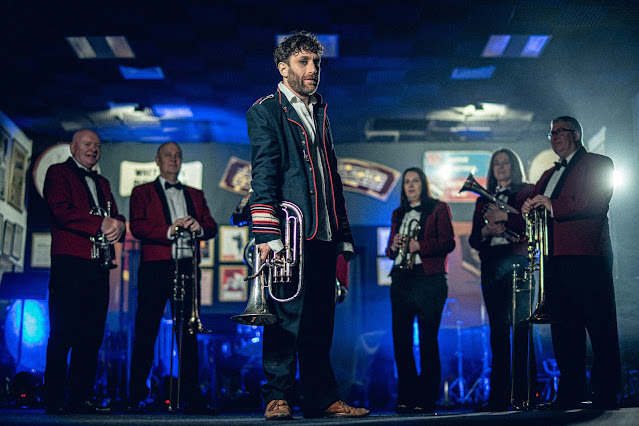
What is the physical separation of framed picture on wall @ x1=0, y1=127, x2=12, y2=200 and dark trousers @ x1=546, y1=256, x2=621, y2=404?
8.27 meters

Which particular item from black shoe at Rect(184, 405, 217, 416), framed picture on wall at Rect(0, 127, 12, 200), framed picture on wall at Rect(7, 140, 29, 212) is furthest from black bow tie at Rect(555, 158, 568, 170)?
framed picture on wall at Rect(7, 140, 29, 212)

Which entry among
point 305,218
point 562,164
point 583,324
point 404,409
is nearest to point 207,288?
point 404,409

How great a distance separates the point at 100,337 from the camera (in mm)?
4680

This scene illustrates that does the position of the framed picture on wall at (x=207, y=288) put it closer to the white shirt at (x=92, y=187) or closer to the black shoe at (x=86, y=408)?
the white shirt at (x=92, y=187)

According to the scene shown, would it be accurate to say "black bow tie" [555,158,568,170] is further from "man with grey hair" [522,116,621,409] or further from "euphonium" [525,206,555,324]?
"euphonium" [525,206,555,324]

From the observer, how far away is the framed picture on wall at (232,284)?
10570 millimetres

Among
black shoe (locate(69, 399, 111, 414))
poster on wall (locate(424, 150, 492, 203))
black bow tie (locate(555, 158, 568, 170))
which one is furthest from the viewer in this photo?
poster on wall (locate(424, 150, 492, 203))

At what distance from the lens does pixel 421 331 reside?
506 centimetres

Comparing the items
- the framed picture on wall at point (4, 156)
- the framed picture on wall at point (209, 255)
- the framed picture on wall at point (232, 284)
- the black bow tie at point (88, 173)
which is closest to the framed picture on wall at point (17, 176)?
the framed picture on wall at point (4, 156)

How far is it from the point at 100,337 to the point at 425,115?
6.60 m

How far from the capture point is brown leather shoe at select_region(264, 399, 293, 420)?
3.04 metres

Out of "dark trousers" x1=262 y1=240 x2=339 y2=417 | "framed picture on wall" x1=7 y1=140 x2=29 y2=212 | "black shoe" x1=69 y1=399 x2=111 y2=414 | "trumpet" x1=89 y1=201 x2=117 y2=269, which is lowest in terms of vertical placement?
"black shoe" x1=69 y1=399 x2=111 y2=414

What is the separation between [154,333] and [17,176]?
6.69 metres

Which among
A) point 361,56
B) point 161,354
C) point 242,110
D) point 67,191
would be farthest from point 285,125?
point 242,110
